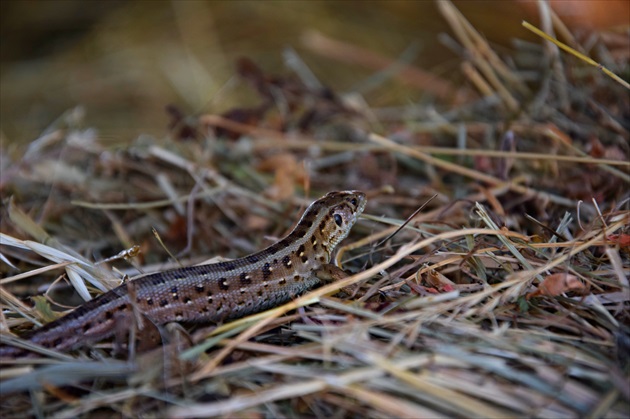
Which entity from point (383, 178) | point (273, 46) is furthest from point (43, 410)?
point (273, 46)

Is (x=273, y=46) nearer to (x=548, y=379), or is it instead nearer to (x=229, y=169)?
(x=229, y=169)

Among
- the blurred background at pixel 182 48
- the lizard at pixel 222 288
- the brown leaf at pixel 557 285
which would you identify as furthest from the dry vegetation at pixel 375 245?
the blurred background at pixel 182 48

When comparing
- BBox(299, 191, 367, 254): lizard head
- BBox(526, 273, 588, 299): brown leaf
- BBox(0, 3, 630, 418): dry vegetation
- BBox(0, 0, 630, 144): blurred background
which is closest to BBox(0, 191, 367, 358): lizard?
BBox(299, 191, 367, 254): lizard head

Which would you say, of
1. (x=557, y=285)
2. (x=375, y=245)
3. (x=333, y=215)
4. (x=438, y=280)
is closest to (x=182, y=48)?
(x=333, y=215)

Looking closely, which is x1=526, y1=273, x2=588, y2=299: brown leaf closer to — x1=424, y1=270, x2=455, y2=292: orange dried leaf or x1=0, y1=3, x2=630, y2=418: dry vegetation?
x1=0, y1=3, x2=630, y2=418: dry vegetation

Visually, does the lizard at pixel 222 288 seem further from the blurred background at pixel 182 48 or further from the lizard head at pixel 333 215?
the blurred background at pixel 182 48

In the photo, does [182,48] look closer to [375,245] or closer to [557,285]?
[375,245]
